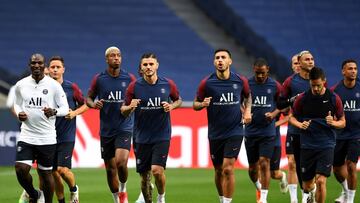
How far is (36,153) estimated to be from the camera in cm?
1352

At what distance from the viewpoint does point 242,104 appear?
16.1 meters

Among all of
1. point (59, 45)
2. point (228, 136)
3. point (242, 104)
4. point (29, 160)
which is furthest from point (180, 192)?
point (59, 45)

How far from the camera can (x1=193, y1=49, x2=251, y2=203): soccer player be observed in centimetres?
1445

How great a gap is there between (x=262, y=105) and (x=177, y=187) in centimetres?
377

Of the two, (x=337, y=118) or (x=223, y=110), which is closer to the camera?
(x=337, y=118)

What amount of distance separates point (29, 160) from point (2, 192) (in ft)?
16.8

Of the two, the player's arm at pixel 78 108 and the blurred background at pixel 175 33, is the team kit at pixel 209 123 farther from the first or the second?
the blurred background at pixel 175 33

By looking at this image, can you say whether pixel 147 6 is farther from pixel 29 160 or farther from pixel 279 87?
pixel 29 160

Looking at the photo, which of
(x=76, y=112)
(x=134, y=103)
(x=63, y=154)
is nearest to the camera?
(x=134, y=103)

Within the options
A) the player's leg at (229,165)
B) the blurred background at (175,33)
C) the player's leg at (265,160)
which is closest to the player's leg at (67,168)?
the player's leg at (229,165)

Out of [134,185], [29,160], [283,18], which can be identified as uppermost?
[283,18]

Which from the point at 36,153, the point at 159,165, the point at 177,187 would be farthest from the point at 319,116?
the point at 177,187

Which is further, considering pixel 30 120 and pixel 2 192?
pixel 2 192

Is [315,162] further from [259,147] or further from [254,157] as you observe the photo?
[254,157]
